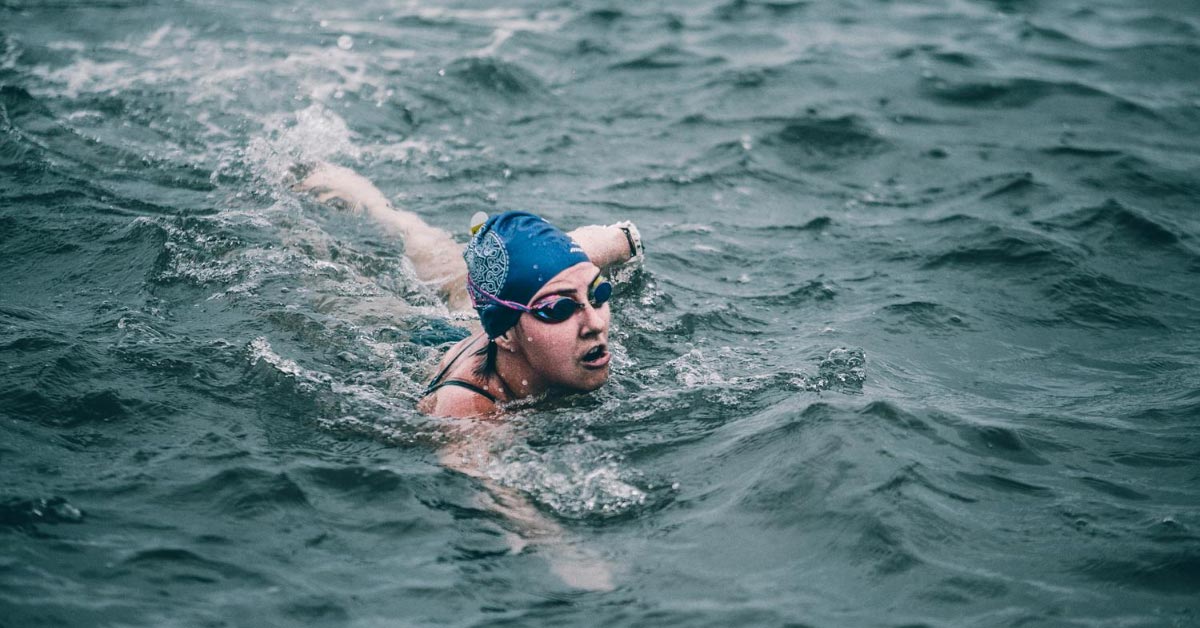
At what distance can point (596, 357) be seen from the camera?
6309 mm

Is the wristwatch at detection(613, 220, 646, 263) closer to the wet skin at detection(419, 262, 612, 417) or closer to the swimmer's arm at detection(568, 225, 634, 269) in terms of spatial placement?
the swimmer's arm at detection(568, 225, 634, 269)

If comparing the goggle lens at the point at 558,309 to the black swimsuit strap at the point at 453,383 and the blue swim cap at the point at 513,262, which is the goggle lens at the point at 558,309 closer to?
the blue swim cap at the point at 513,262

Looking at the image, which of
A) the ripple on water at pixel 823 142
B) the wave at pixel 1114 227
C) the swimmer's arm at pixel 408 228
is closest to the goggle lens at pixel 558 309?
the swimmer's arm at pixel 408 228

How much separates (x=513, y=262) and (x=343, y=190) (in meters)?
3.69

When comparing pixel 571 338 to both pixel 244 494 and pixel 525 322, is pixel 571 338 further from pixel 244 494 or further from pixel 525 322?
pixel 244 494

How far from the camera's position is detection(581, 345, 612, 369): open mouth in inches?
247

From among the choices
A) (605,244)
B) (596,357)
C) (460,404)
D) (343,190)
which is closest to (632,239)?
(605,244)

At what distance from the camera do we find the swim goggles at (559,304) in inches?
242

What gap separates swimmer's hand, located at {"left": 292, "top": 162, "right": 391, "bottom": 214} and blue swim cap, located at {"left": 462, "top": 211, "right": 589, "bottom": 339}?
9.83 feet

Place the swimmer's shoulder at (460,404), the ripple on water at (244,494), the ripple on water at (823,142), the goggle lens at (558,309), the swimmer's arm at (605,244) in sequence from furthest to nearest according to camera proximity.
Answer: the ripple on water at (823,142) → the swimmer's arm at (605,244) → the swimmer's shoulder at (460,404) → the goggle lens at (558,309) → the ripple on water at (244,494)

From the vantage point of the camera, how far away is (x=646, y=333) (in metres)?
7.87

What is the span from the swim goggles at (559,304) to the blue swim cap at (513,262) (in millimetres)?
30

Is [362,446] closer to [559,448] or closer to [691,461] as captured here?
[559,448]

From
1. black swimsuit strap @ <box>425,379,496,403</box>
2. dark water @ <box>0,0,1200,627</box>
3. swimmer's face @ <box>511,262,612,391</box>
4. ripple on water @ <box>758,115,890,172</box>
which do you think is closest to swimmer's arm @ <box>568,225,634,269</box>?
dark water @ <box>0,0,1200,627</box>
